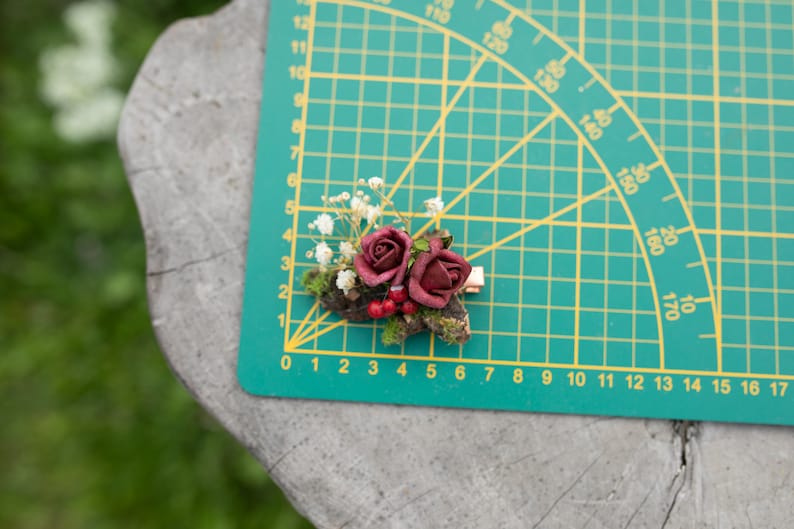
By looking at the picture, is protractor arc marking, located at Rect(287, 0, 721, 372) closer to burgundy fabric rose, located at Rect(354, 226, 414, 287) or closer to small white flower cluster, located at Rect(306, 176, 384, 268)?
small white flower cluster, located at Rect(306, 176, 384, 268)

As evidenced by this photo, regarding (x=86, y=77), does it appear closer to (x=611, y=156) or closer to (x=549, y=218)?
(x=549, y=218)

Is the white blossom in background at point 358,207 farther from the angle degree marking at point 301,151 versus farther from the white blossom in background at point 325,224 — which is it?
the angle degree marking at point 301,151

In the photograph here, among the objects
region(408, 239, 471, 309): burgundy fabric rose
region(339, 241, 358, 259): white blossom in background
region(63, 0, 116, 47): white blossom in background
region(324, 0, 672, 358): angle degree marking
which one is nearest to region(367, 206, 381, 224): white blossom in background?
region(339, 241, 358, 259): white blossom in background

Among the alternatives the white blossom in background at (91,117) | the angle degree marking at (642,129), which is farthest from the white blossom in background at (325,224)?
the white blossom in background at (91,117)

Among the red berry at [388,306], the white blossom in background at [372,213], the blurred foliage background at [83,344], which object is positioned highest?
the white blossom in background at [372,213]

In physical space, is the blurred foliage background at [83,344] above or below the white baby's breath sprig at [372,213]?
below

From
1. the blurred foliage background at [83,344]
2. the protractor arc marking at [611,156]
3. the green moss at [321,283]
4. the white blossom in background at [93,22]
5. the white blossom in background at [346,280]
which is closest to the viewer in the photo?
the white blossom in background at [346,280]
